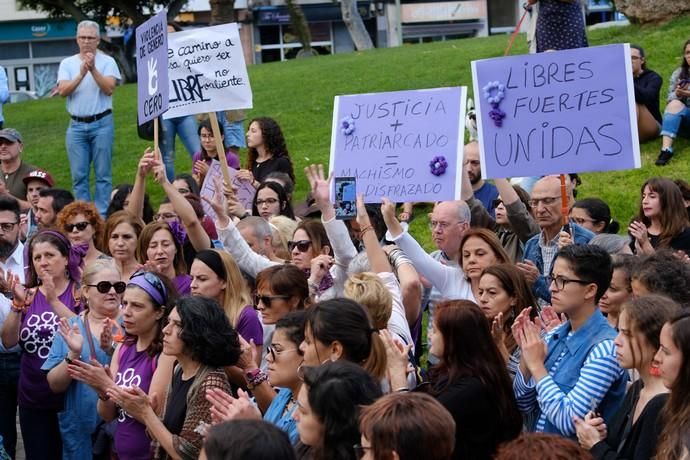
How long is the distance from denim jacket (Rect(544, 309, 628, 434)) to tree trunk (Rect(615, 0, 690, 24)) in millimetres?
13064

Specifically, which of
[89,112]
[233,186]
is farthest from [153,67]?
[89,112]

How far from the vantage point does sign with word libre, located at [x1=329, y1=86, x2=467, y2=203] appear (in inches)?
310

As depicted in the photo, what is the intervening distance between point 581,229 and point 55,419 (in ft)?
11.3

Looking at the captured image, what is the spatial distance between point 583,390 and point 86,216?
463 centimetres

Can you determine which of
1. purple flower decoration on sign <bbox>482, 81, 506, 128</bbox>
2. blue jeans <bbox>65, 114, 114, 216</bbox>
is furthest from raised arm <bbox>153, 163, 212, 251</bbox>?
blue jeans <bbox>65, 114, 114, 216</bbox>

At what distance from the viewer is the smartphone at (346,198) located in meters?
7.55

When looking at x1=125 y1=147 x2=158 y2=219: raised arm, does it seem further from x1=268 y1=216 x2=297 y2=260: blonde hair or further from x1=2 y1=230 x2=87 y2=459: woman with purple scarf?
x1=2 y1=230 x2=87 y2=459: woman with purple scarf

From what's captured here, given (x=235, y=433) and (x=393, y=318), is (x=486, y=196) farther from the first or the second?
(x=235, y=433)

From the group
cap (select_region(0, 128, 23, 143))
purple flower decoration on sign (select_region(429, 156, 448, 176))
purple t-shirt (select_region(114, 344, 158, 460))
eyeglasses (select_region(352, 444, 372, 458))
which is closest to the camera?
eyeglasses (select_region(352, 444, 372, 458))

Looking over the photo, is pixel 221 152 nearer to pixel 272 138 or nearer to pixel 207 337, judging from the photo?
pixel 272 138

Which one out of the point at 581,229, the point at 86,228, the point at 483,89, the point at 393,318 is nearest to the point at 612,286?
the point at 393,318

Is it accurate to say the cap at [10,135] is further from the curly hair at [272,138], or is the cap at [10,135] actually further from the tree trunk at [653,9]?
the tree trunk at [653,9]

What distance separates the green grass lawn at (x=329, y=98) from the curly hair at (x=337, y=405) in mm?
6823

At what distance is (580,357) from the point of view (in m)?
5.41
